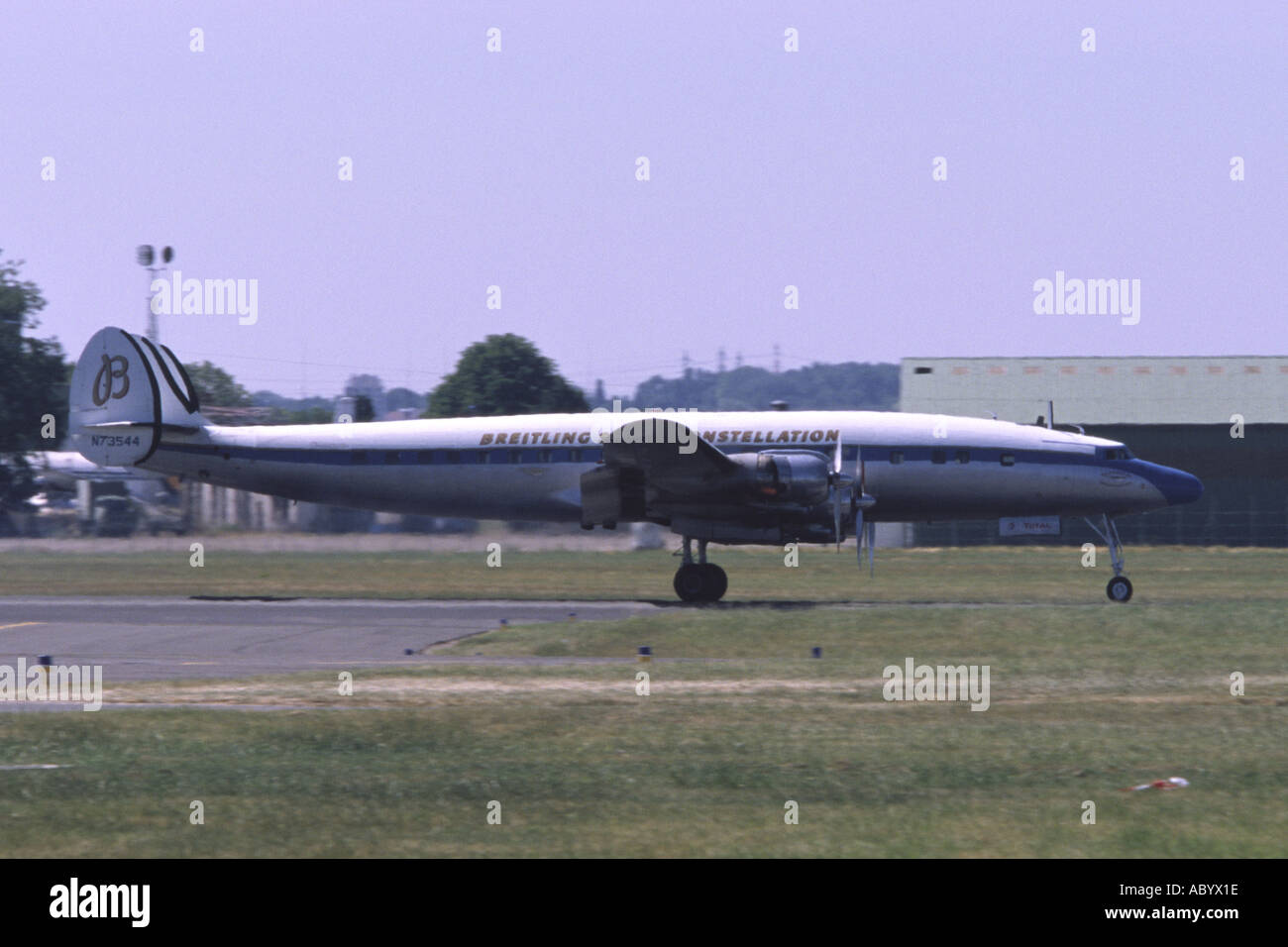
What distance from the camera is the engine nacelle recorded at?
29.6 meters

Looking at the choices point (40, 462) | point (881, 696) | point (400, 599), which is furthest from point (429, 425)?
point (40, 462)

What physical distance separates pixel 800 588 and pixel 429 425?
34.1 ft

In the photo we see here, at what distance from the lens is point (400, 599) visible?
33000mm

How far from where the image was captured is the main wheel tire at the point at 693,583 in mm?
31344

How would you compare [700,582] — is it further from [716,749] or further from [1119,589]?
[716,749]

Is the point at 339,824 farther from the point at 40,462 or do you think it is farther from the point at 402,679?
the point at 40,462

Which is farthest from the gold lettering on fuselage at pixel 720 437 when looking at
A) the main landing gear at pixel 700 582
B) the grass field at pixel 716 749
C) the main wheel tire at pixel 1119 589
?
the main wheel tire at pixel 1119 589

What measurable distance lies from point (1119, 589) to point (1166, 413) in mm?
28987

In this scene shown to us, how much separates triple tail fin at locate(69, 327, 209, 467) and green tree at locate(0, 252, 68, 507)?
21.8 m

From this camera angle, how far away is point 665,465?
29969 millimetres

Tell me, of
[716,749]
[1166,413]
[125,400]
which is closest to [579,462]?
[125,400]

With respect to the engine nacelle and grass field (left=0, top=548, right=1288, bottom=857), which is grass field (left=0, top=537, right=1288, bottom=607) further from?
grass field (left=0, top=548, right=1288, bottom=857)

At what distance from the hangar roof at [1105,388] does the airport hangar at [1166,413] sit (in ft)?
0.14

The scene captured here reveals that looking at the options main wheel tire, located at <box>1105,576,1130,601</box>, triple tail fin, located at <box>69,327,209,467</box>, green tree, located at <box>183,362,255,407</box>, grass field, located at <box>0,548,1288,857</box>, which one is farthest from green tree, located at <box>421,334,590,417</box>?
grass field, located at <box>0,548,1288,857</box>
